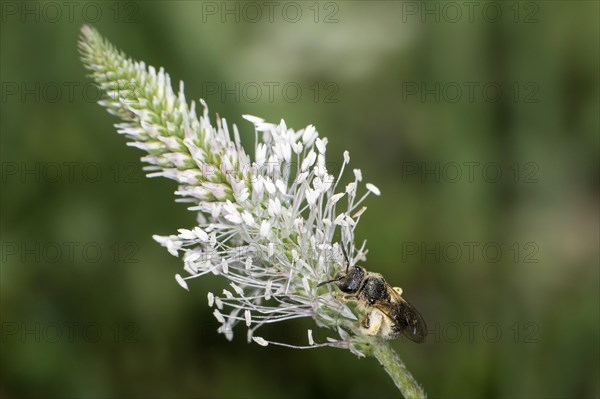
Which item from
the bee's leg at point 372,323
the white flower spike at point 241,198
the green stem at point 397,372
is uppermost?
the white flower spike at point 241,198

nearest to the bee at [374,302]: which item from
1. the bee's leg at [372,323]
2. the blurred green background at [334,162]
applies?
the bee's leg at [372,323]

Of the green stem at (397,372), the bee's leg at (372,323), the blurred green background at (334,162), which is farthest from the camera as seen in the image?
the blurred green background at (334,162)

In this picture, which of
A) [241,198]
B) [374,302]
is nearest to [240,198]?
[241,198]

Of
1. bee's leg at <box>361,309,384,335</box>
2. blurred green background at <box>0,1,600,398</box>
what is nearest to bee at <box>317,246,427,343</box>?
bee's leg at <box>361,309,384,335</box>

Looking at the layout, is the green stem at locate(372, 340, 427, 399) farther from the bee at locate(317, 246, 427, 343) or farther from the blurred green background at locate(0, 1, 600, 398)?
the blurred green background at locate(0, 1, 600, 398)

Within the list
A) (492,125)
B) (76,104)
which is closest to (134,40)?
(76,104)

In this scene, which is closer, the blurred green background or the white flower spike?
the white flower spike

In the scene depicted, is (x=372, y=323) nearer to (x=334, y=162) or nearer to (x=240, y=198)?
(x=240, y=198)

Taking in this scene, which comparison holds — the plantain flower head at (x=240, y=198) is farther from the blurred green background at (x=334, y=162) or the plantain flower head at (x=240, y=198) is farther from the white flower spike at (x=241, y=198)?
the blurred green background at (x=334, y=162)
